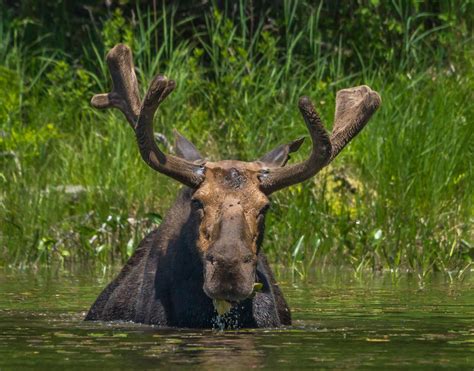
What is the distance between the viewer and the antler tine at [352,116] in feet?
29.6

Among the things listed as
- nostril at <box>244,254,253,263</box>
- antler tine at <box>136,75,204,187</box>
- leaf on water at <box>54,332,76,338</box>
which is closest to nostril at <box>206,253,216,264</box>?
nostril at <box>244,254,253,263</box>

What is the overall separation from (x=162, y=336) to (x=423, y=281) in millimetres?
4260

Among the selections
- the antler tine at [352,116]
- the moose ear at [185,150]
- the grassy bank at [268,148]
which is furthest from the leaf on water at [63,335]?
the grassy bank at [268,148]

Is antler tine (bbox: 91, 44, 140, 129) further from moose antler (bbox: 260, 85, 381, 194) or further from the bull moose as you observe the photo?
moose antler (bbox: 260, 85, 381, 194)

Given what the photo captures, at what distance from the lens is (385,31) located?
1745cm

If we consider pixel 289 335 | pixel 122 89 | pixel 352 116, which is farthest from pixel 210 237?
pixel 122 89

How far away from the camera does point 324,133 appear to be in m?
8.46

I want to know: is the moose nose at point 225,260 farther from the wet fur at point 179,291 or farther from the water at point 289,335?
the wet fur at point 179,291

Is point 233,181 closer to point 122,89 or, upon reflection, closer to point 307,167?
point 307,167

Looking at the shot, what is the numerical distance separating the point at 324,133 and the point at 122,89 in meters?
1.49

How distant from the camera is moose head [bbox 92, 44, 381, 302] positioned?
304 inches

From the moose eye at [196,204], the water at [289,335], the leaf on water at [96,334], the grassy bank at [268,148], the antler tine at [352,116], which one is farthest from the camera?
the grassy bank at [268,148]

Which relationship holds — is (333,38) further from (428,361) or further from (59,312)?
(428,361)

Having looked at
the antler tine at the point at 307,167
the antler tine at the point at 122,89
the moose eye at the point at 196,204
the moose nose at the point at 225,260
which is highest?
the antler tine at the point at 122,89
